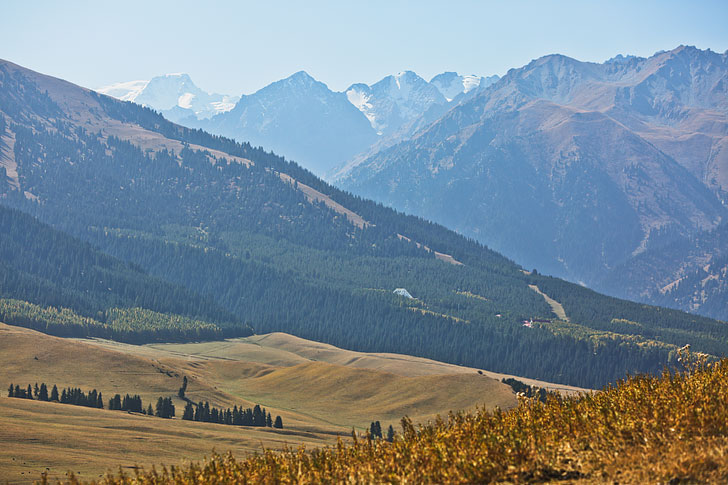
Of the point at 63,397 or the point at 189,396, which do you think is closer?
the point at 63,397

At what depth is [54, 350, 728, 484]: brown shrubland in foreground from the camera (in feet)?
52.4

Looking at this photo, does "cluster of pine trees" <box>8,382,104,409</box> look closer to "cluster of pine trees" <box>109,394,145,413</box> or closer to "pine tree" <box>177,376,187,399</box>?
"cluster of pine trees" <box>109,394,145,413</box>

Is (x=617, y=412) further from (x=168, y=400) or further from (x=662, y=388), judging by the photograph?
(x=168, y=400)

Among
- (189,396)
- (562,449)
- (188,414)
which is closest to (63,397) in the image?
(188,414)

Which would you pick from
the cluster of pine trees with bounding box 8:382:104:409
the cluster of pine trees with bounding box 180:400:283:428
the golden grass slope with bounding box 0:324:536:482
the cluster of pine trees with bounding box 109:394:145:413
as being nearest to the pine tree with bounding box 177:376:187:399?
the golden grass slope with bounding box 0:324:536:482

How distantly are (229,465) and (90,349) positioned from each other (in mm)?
111352

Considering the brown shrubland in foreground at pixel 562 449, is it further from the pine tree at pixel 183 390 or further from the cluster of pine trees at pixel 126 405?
the pine tree at pixel 183 390

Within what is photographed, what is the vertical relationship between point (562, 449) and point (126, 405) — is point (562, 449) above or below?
above

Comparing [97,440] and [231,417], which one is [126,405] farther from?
[97,440]

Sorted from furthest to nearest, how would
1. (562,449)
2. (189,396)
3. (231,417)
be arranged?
(189,396) < (231,417) < (562,449)

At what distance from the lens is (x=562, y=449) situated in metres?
17.1

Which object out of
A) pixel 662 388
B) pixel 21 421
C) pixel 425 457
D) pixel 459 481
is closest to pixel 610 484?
pixel 459 481

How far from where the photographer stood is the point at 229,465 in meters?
20.8

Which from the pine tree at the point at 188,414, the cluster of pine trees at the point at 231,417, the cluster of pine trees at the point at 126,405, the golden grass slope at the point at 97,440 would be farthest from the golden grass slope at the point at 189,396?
the cluster of pine trees at the point at 126,405
